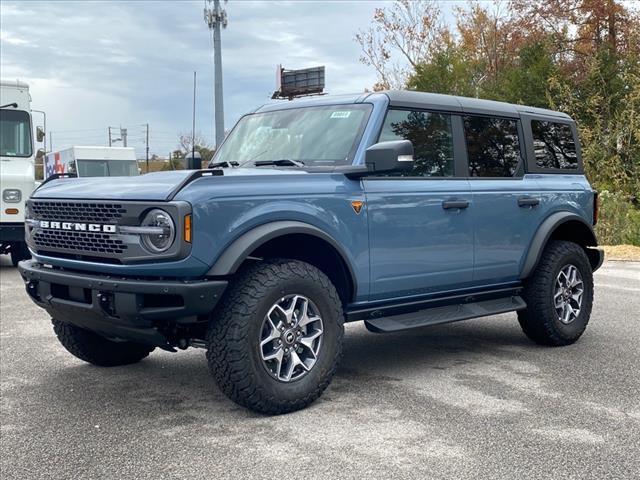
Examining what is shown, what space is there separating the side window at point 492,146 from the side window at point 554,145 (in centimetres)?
27

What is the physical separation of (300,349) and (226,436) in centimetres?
73

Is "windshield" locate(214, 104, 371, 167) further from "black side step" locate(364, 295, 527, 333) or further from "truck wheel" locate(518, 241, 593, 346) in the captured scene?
"truck wheel" locate(518, 241, 593, 346)

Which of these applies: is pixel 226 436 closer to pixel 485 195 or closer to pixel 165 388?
pixel 165 388

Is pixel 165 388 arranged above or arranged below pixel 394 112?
below

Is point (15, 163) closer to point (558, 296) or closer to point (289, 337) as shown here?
point (558, 296)

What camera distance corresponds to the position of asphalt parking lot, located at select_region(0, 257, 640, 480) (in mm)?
3549

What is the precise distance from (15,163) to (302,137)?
375 inches

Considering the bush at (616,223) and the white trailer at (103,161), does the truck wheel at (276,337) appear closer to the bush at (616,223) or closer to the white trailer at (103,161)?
the bush at (616,223)

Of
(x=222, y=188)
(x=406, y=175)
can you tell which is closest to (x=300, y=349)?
(x=222, y=188)

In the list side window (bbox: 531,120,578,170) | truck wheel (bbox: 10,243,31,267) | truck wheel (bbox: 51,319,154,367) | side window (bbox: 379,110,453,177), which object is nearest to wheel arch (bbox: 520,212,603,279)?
side window (bbox: 531,120,578,170)

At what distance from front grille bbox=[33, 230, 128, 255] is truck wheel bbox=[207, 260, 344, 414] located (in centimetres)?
68

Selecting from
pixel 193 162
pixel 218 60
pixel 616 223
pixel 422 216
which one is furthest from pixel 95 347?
pixel 218 60

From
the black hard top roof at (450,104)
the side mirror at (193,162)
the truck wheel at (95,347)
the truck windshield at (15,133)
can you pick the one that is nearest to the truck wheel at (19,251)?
the truck windshield at (15,133)

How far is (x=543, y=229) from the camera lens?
5.97m
